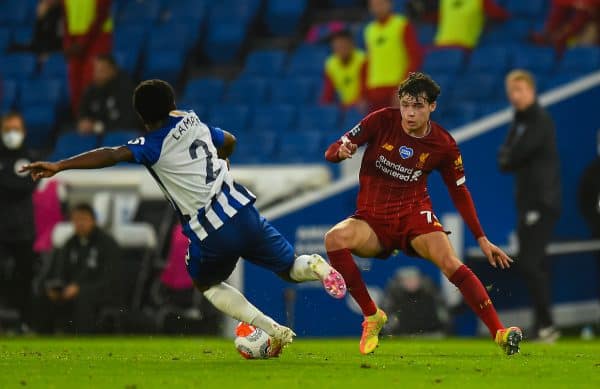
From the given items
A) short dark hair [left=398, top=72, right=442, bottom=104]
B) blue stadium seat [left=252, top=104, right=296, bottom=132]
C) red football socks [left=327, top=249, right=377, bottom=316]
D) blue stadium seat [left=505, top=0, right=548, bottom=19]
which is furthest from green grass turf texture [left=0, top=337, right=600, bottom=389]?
blue stadium seat [left=505, top=0, right=548, bottom=19]

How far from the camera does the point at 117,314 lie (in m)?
13.3

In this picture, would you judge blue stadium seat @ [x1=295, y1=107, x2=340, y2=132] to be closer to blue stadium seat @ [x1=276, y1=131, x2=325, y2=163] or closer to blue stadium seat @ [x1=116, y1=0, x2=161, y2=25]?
blue stadium seat @ [x1=276, y1=131, x2=325, y2=163]

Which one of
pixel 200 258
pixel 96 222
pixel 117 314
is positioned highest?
pixel 200 258

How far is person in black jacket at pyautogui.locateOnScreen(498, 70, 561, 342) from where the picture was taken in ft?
38.3

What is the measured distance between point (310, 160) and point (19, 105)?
4.80 metres

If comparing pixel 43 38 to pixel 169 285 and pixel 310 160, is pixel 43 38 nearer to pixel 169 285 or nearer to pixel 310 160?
pixel 310 160

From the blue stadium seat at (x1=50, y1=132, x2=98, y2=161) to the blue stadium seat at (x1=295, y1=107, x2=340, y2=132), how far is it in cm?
238

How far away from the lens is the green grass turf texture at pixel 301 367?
666 centimetres

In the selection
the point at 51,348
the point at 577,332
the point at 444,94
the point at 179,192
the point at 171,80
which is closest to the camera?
the point at 179,192

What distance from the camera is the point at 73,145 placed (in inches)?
642

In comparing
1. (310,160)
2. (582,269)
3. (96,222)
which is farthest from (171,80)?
(582,269)

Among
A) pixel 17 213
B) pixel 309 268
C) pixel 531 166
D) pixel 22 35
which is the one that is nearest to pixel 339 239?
pixel 309 268

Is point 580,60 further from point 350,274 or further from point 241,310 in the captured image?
point 241,310

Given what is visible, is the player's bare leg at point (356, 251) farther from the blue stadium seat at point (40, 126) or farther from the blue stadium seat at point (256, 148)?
the blue stadium seat at point (40, 126)
